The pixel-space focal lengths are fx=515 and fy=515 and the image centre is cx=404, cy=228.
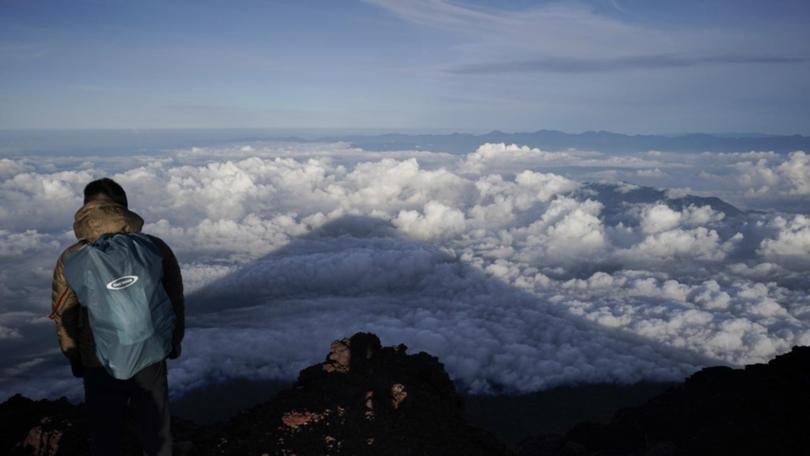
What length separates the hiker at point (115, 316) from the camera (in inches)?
204

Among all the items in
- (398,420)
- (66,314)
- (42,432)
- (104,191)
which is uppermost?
(104,191)

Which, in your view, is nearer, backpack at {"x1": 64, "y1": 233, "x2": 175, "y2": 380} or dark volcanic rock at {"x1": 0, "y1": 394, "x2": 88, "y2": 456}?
backpack at {"x1": 64, "y1": 233, "x2": 175, "y2": 380}

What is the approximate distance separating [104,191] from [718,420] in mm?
25013

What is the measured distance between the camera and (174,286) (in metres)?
5.78

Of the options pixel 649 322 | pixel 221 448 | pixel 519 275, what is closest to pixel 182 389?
pixel 221 448

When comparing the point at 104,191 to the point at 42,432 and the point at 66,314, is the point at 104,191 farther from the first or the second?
the point at 42,432

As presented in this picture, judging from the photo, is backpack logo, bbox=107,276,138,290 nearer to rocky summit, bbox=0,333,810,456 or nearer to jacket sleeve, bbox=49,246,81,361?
jacket sleeve, bbox=49,246,81,361

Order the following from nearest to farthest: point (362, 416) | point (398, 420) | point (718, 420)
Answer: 1. point (362, 416)
2. point (398, 420)
3. point (718, 420)

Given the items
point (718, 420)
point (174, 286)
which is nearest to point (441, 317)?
point (718, 420)

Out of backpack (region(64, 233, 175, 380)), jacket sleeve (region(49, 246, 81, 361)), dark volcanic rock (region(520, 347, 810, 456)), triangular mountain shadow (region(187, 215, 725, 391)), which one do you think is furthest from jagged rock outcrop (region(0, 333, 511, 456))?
triangular mountain shadow (region(187, 215, 725, 391))

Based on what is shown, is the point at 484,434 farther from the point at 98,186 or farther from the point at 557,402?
the point at 557,402

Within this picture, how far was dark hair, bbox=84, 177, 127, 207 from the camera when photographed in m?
5.54

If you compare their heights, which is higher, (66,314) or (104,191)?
(104,191)

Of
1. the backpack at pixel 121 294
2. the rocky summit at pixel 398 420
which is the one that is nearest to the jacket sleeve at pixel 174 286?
the backpack at pixel 121 294
